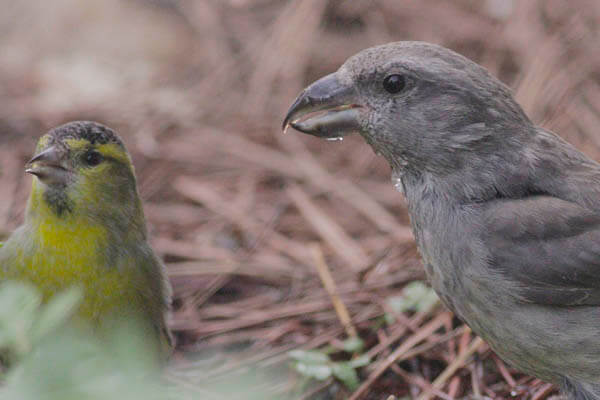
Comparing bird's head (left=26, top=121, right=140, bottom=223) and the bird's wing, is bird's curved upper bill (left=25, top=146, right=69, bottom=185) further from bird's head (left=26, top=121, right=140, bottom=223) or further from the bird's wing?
the bird's wing

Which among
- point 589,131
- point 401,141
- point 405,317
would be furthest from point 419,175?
point 589,131

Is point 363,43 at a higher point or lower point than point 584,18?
lower

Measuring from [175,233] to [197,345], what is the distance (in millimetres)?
1020

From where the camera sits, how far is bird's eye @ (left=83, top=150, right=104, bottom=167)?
10.3 feet

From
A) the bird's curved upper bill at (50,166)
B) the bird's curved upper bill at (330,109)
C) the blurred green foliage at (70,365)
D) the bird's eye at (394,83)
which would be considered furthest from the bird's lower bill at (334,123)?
the blurred green foliage at (70,365)

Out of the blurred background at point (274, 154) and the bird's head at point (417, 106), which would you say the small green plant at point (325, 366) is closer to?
the blurred background at point (274, 154)

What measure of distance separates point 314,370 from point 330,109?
3.49 ft

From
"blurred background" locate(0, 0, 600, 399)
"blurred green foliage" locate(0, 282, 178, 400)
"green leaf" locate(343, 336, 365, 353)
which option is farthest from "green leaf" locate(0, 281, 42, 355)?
"green leaf" locate(343, 336, 365, 353)

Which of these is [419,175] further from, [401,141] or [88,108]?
[88,108]

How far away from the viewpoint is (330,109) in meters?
2.96

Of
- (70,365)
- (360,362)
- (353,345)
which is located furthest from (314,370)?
(70,365)

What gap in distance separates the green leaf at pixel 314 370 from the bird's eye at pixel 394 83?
1154 millimetres

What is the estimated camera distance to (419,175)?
2.97 m

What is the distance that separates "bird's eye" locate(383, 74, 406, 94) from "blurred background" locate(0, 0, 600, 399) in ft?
3.74
